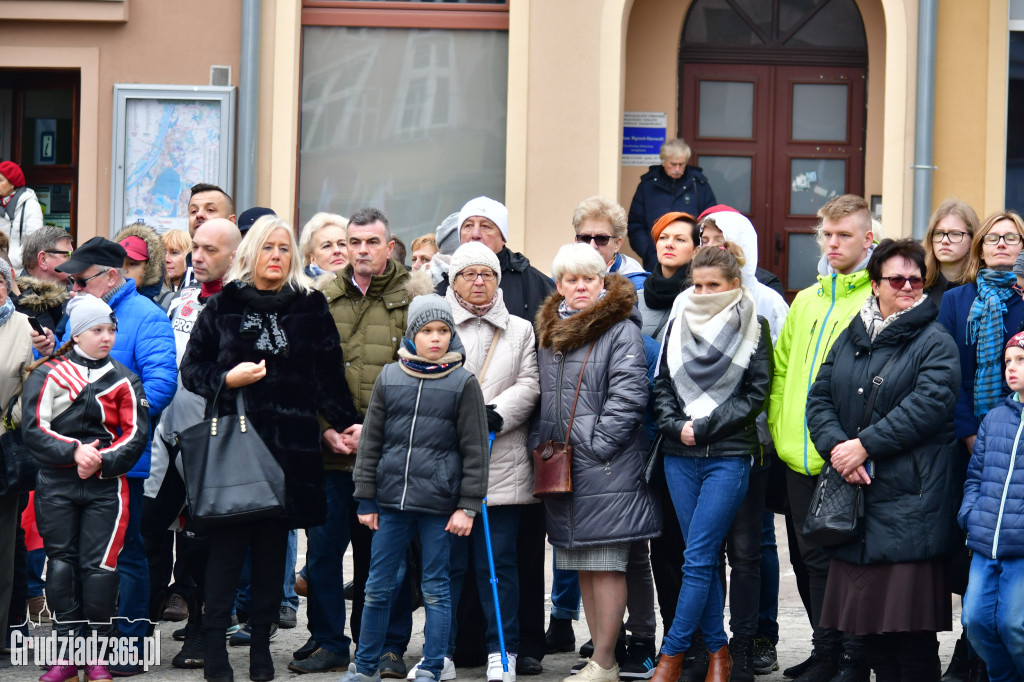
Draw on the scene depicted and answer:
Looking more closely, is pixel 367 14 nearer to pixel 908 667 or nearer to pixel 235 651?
pixel 235 651

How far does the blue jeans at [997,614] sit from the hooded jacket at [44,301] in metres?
4.24

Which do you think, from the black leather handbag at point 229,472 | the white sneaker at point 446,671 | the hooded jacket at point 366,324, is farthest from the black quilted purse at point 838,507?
the black leather handbag at point 229,472

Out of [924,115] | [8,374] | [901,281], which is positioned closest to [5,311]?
[8,374]

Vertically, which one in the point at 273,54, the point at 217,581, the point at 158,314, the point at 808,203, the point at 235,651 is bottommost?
the point at 235,651

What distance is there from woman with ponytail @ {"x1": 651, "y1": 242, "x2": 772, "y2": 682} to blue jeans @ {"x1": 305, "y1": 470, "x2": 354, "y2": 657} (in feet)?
4.80

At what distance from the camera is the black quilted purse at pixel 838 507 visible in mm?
5648

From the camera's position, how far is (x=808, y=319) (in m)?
6.14

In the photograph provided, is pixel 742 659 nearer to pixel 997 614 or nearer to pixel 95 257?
pixel 997 614

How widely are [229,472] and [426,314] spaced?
1.06 meters

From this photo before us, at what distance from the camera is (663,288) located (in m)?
6.63

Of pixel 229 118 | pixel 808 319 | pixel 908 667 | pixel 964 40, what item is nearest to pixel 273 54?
pixel 229 118

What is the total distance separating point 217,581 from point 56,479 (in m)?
0.80

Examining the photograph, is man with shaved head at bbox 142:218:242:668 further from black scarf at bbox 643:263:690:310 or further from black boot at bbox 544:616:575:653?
black scarf at bbox 643:263:690:310

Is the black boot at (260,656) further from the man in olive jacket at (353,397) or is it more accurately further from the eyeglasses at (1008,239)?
the eyeglasses at (1008,239)
